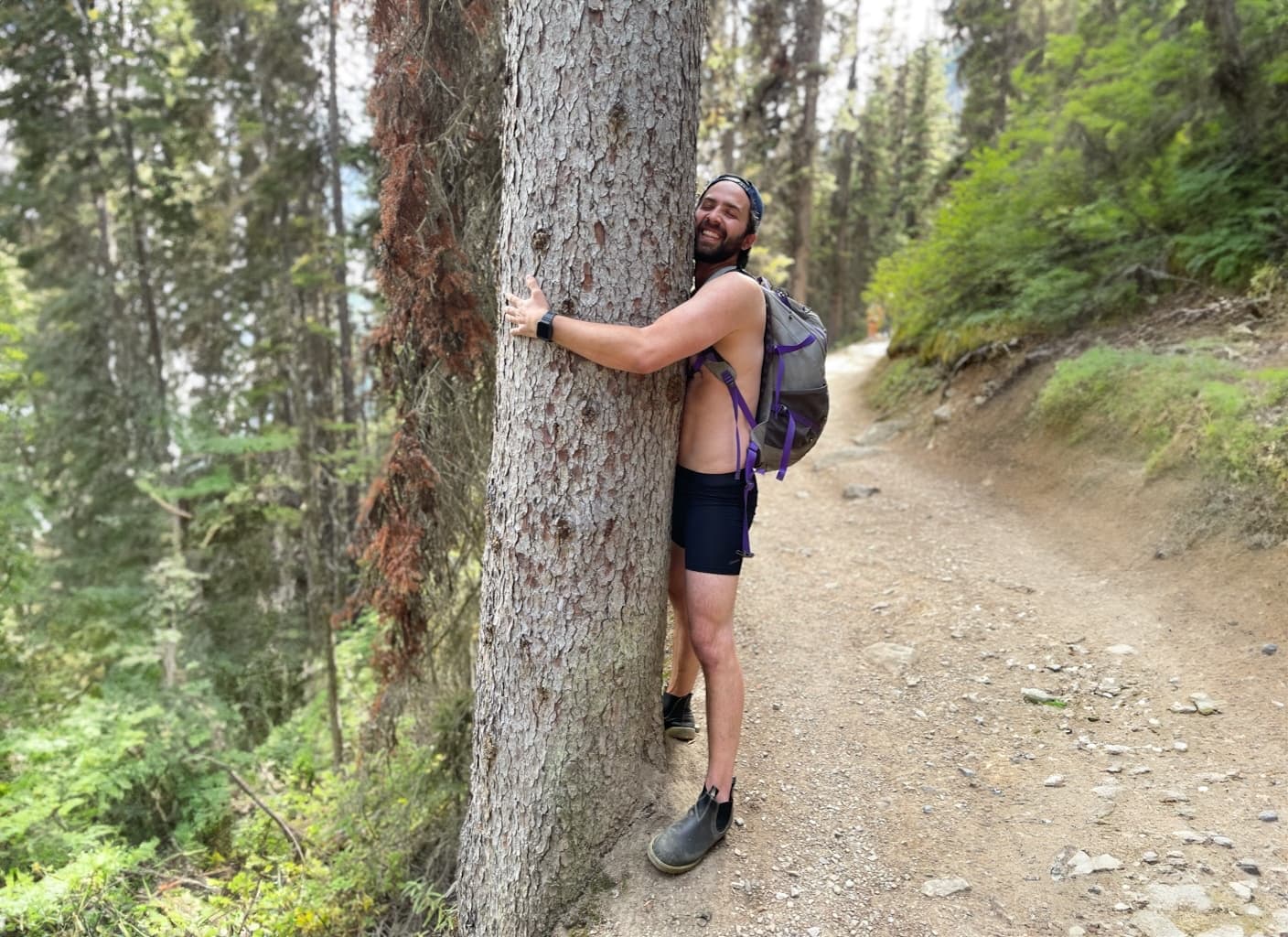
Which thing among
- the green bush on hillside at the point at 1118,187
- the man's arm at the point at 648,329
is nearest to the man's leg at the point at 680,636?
the man's arm at the point at 648,329

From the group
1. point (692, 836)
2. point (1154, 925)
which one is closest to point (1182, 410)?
point (1154, 925)

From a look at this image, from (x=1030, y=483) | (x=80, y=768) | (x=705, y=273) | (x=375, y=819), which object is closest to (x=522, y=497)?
(x=705, y=273)

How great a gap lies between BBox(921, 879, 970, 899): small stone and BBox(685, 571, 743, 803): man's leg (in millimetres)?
762

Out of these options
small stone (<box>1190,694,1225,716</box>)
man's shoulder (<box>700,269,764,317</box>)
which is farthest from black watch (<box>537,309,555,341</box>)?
small stone (<box>1190,694,1225,716</box>)

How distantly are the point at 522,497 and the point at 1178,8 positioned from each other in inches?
356

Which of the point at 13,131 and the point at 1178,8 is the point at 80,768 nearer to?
the point at 13,131

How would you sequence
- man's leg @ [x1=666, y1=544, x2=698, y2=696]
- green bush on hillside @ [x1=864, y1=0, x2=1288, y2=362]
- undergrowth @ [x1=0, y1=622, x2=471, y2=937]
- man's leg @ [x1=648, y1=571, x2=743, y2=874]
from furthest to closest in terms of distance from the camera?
green bush on hillside @ [x1=864, y1=0, x2=1288, y2=362] < undergrowth @ [x1=0, y1=622, x2=471, y2=937] < man's leg @ [x1=666, y1=544, x2=698, y2=696] < man's leg @ [x1=648, y1=571, x2=743, y2=874]

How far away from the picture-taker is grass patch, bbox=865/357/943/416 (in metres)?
9.77

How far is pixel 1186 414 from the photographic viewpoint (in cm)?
516

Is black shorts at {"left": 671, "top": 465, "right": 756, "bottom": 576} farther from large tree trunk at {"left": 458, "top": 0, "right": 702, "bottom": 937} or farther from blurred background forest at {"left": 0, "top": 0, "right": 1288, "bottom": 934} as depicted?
blurred background forest at {"left": 0, "top": 0, "right": 1288, "bottom": 934}

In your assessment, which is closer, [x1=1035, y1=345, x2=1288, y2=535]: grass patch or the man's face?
the man's face

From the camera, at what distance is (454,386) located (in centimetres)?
442

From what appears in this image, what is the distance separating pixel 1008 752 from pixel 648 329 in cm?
256

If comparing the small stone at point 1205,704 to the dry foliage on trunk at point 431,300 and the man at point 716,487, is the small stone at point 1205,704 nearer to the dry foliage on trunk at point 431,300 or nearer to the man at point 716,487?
the man at point 716,487
